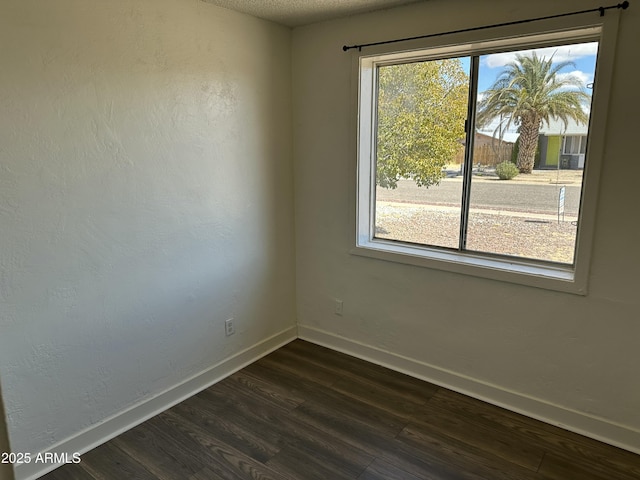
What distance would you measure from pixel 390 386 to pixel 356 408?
1.12ft

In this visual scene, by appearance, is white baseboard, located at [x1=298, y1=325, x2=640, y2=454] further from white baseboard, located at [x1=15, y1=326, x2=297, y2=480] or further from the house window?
the house window

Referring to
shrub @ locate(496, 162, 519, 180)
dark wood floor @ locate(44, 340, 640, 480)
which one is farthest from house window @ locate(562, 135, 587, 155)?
dark wood floor @ locate(44, 340, 640, 480)

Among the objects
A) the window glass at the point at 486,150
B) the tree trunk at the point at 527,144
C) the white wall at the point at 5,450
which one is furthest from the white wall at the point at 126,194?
the tree trunk at the point at 527,144

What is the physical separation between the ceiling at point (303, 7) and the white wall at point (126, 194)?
0.33 ft

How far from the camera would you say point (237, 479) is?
2020 mm

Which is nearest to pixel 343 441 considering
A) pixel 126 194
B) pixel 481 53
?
pixel 126 194

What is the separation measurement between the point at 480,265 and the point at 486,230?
244mm

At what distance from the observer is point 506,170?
2529 mm

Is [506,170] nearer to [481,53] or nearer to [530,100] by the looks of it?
[530,100]

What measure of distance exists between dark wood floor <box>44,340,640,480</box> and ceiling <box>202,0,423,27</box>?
2371mm

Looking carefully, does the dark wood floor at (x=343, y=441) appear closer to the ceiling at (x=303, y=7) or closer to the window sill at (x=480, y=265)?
the window sill at (x=480, y=265)

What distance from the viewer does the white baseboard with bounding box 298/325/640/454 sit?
225cm

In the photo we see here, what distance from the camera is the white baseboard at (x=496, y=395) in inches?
88.7

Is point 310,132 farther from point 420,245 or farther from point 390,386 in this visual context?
point 390,386
